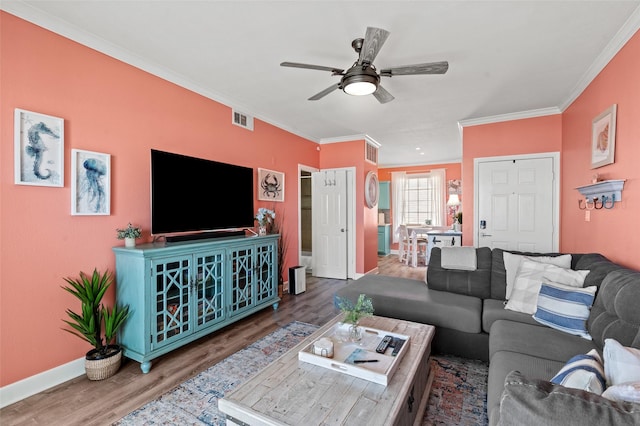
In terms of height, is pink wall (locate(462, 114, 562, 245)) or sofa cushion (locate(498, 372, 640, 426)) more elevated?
pink wall (locate(462, 114, 562, 245))

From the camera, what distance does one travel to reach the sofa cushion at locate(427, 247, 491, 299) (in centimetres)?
281

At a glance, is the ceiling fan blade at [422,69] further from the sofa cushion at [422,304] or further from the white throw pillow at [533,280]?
the sofa cushion at [422,304]

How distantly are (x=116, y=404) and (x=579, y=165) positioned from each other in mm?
4874

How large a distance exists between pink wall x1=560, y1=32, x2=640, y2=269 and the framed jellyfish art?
4121 millimetres

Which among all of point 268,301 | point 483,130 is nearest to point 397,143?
point 483,130

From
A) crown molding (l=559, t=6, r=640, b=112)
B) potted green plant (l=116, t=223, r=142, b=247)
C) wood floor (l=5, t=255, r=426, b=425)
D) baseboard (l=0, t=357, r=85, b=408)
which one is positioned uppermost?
crown molding (l=559, t=6, r=640, b=112)

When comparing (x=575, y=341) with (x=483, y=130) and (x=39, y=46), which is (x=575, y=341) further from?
(x=39, y=46)

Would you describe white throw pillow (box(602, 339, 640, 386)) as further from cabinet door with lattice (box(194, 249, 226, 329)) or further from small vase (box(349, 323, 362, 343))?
cabinet door with lattice (box(194, 249, 226, 329))

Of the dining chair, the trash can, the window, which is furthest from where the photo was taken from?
the window

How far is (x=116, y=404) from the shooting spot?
1923 millimetres

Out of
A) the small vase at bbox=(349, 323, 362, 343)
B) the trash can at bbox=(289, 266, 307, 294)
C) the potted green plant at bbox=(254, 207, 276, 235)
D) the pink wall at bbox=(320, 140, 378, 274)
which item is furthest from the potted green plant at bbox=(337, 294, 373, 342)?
the pink wall at bbox=(320, 140, 378, 274)

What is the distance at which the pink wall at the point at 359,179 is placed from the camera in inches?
210

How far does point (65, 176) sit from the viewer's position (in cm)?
221

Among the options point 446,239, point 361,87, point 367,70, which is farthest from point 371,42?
point 446,239
